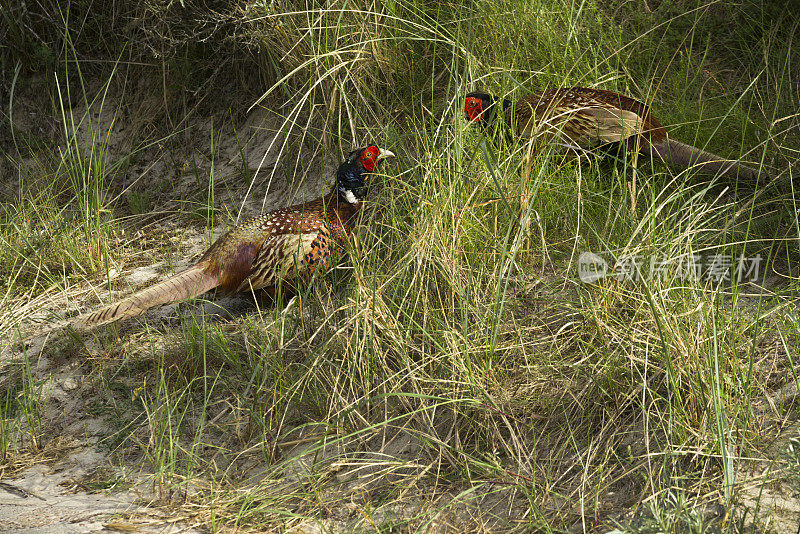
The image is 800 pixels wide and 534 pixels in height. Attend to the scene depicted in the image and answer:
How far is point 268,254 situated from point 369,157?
0.65 meters

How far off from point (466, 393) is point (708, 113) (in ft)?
6.79

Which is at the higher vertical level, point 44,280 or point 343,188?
point 343,188

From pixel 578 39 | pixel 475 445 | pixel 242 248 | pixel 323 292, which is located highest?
pixel 578 39

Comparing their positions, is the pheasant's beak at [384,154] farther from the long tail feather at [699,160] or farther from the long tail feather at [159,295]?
the long tail feather at [699,160]

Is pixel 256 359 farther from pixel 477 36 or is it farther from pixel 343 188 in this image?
pixel 477 36

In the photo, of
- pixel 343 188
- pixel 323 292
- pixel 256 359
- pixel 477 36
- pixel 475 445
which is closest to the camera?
pixel 475 445

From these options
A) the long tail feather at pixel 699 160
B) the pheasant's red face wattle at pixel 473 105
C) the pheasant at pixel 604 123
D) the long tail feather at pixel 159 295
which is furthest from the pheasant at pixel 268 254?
the long tail feather at pixel 699 160

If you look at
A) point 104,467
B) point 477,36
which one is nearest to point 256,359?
point 104,467

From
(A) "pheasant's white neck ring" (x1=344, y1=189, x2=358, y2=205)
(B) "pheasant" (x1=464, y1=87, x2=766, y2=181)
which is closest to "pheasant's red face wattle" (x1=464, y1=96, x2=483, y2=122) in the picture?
(B) "pheasant" (x1=464, y1=87, x2=766, y2=181)

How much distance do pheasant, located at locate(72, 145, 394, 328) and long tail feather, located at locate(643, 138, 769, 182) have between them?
1247 millimetres

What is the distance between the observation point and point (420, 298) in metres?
2.57

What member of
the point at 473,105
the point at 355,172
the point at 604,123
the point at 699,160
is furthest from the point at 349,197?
the point at 699,160

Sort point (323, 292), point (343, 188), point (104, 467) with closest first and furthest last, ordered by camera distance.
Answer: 1. point (104, 467)
2. point (323, 292)
3. point (343, 188)

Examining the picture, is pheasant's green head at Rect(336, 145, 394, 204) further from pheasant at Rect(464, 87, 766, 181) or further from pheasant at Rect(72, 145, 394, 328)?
pheasant at Rect(464, 87, 766, 181)
